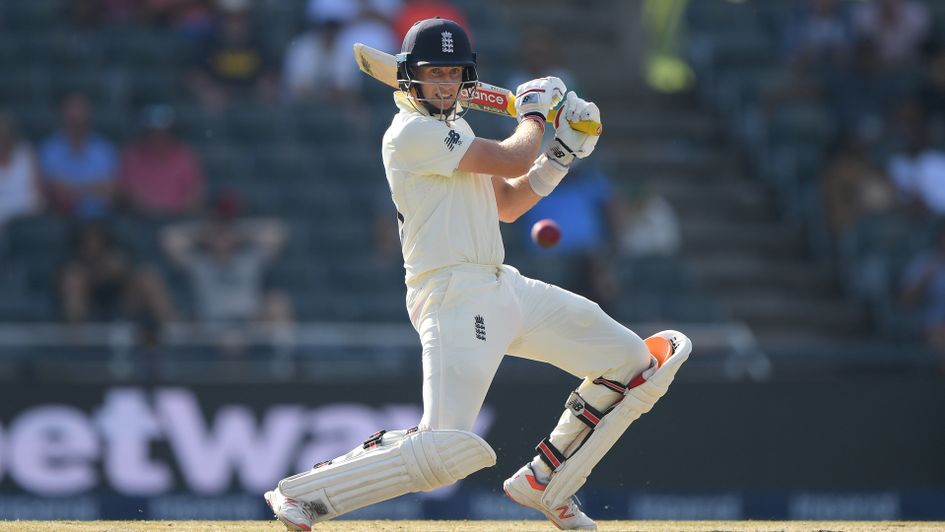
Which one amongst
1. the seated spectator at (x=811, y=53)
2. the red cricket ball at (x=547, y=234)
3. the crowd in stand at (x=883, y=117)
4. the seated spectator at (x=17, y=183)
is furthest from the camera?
the seated spectator at (x=811, y=53)

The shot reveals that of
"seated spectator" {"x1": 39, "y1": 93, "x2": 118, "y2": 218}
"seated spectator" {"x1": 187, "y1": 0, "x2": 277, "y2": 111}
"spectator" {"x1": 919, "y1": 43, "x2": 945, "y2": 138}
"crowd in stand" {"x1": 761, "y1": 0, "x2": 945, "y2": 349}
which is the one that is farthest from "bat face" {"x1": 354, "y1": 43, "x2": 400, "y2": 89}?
"spectator" {"x1": 919, "y1": 43, "x2": 945, "y2": 138}

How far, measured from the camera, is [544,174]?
22.0 feet

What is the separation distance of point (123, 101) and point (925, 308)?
655 centimetres

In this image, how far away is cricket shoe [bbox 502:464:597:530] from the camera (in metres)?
6.80

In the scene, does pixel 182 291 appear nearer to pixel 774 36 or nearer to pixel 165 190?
pixel 165 190

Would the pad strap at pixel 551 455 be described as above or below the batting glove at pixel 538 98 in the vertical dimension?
below

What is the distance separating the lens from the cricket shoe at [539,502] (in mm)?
6797

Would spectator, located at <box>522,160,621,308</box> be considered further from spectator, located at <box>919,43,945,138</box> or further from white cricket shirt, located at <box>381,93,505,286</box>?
white cricket shirt, located at <box>381,93,505,286</box>

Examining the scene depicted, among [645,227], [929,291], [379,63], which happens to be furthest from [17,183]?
[929,291]

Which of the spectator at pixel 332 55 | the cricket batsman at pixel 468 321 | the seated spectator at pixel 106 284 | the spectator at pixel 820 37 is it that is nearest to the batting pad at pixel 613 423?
the cricket batsman at pixel 468 321

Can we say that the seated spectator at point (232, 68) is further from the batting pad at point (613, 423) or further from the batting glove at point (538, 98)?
the batting pad at point (613, 423)

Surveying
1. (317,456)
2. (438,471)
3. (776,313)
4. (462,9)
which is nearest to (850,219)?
(776,313)

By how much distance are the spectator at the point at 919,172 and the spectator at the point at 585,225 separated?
8.95ft

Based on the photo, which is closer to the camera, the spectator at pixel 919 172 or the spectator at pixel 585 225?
the spectator at pixel 585 225
